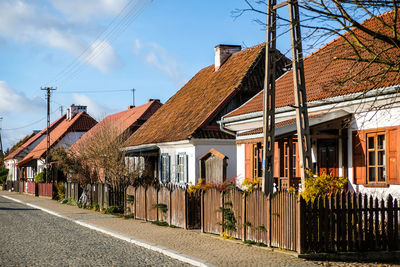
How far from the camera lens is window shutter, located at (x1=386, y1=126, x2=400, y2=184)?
15203 millimetres

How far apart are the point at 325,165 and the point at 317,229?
6.10 meters

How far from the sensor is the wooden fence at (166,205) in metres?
18.0

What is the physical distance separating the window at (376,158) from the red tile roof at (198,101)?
11.6 meters

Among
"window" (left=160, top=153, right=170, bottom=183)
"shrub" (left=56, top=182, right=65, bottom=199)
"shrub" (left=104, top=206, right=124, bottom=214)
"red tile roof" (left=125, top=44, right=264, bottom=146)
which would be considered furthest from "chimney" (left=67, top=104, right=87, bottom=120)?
"shrub" (left=104, top=206, right=124, bottom=214)

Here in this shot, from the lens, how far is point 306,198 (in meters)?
13.3

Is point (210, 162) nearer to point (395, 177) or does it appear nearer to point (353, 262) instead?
point (395, 177)

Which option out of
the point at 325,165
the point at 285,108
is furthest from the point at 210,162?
the point at 325,165

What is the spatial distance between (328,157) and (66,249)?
823 cm

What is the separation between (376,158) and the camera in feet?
52.6

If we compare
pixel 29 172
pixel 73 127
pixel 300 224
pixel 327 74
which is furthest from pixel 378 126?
pixel 29 172

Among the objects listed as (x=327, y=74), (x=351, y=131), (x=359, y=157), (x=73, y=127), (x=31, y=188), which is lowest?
(x=31, y=188)

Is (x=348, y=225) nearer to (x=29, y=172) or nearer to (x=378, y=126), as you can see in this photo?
(x=378, y=126)

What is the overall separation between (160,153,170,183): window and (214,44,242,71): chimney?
615 centimetres

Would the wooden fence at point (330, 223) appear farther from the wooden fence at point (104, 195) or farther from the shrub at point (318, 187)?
the wooden fence at point (104, 195)
